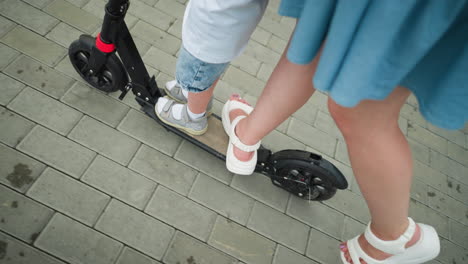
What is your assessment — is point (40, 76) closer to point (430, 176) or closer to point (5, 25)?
point (5, 25)

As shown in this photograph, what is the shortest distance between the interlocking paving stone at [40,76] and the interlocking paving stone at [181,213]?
80cm

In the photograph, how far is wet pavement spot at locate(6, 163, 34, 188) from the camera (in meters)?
1.42

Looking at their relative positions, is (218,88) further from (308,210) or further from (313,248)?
(313,248)

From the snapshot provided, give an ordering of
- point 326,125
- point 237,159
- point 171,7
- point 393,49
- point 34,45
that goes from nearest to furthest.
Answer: point 393,49
point 237,159
point 34,45
point 326,125
point 171,7

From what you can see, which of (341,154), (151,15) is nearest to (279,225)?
(341,154)

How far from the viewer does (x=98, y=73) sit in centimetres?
168

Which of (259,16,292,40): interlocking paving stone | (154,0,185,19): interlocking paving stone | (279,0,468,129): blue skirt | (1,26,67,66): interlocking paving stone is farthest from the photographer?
(259,16,292,40): interlocking paving stone

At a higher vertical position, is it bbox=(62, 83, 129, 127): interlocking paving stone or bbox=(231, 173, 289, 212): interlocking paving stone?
bbox=(62, 83, 129, 127): interlocking paving stone

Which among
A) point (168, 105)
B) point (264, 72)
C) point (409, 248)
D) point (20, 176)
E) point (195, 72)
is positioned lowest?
point (20, 176)

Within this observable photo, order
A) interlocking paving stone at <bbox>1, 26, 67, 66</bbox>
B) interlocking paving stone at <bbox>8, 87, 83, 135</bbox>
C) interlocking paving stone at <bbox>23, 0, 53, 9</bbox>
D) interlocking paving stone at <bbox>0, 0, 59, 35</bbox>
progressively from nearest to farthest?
1. interlocking paving stone at <bbox>8, 87, 83, 135</bbox>
2. interlocking paving stone at <bbox>1, 26, 67, 66</bbox>
3. interlocking paving stone at <bbox>0, 0, 59, 35</bbox>
4. interlocking paving stone at <bbox>23, 0, 53, 9</bbox>

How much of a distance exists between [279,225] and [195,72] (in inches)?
36.1

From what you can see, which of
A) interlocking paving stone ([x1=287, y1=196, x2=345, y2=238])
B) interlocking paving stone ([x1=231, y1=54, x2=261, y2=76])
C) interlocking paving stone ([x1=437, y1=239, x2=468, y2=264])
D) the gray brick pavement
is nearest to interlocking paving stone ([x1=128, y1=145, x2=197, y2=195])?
the gray brick pavement

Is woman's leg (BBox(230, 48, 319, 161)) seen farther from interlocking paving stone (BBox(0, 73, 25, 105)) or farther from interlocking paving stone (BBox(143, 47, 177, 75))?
interlocking paving stone (BBox(0, 73, 25, 105))

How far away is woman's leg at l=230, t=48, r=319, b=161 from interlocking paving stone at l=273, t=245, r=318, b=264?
610 millimetres
